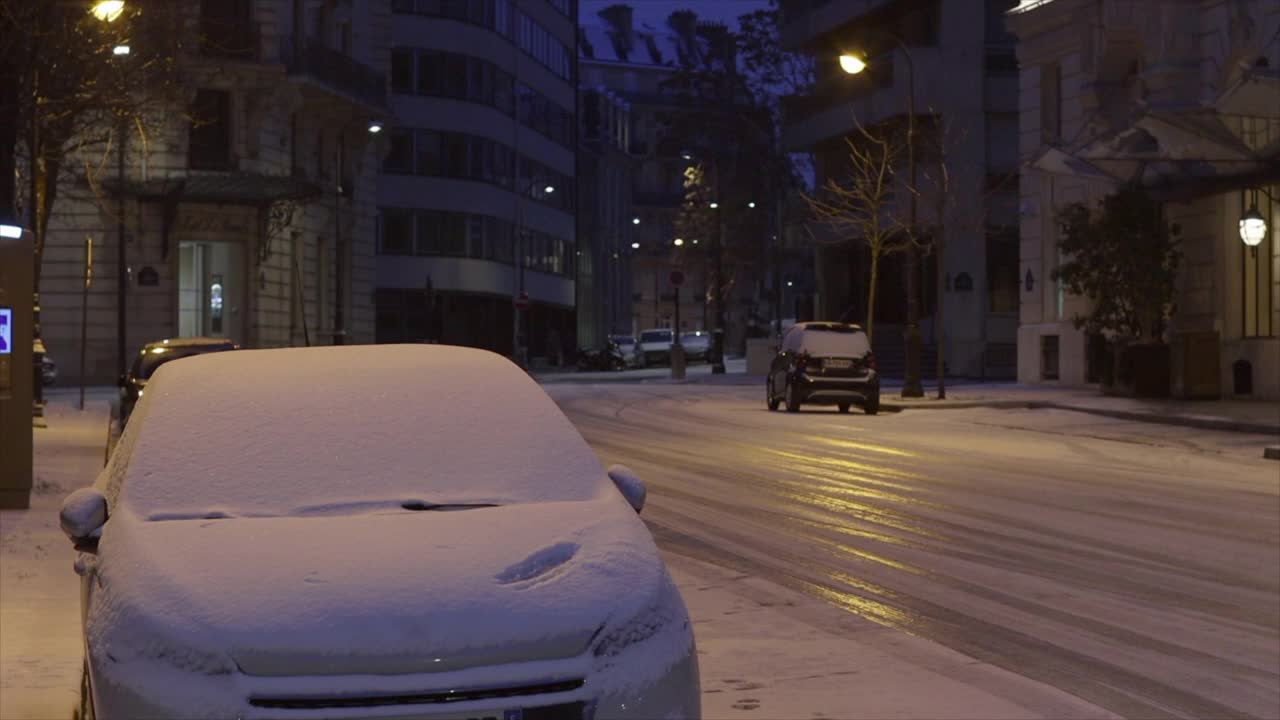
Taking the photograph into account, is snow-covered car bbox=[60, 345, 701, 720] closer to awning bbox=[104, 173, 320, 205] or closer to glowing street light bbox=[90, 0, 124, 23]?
glowing street light bbox=[90, 0, 124, 23]

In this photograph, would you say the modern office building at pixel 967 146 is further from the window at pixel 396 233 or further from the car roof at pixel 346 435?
the car roof at pixel 346 435

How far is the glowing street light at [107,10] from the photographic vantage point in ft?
68.7

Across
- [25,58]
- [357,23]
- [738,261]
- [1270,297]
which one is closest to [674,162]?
[738,261]

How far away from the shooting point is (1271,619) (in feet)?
34.3

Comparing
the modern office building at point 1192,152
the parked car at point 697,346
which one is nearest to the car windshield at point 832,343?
the modern office building at point 1192,152

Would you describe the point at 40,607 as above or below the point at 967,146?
below

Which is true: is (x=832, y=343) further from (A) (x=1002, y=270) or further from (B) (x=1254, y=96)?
(A) (x=1002, y=270)

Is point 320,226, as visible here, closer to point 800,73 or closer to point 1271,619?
point 800,73

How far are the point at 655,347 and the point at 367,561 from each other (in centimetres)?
8421

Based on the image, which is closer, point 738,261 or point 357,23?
point 357,23

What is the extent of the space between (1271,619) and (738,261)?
245 ft

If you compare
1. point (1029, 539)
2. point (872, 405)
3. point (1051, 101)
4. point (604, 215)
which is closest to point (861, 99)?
point (1051, 101)

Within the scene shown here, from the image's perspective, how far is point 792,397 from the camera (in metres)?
A: 35.7

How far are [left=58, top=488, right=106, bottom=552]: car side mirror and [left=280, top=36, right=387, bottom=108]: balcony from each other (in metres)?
49.4
